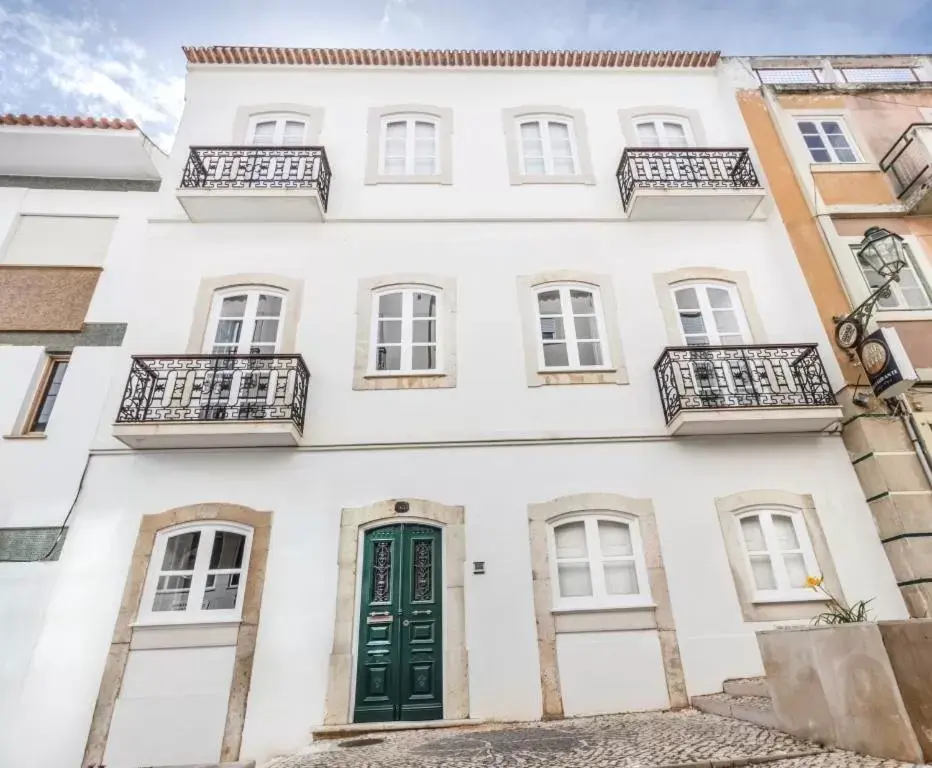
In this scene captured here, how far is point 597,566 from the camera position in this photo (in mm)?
6352

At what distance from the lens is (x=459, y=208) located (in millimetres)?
8805

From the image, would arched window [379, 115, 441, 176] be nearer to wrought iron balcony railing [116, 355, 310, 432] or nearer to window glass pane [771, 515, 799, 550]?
wrought iron balcony railing [116, 355, 310, 432]

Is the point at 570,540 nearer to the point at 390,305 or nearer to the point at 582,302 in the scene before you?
the point at 582,302

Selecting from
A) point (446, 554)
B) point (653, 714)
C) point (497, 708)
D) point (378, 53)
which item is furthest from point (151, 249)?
point (653, 714)

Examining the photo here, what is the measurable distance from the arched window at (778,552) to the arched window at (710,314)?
101 inches

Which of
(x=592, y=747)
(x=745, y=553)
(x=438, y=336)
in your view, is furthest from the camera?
(x=438, y=336)

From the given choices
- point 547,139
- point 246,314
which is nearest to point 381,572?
point 246,314

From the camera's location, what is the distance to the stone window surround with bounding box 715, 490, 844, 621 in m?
6.15

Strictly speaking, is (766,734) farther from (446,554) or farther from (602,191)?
(602,191)

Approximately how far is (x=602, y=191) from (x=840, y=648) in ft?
24.8

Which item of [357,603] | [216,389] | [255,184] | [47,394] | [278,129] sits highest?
[278,129]

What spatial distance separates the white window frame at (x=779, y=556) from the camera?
20.4 feet

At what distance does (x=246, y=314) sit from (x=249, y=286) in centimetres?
50

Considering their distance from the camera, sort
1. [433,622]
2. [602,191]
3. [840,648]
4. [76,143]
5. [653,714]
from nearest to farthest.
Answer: [840,648], [653,714], [433,622], [76,143], [602,191]
